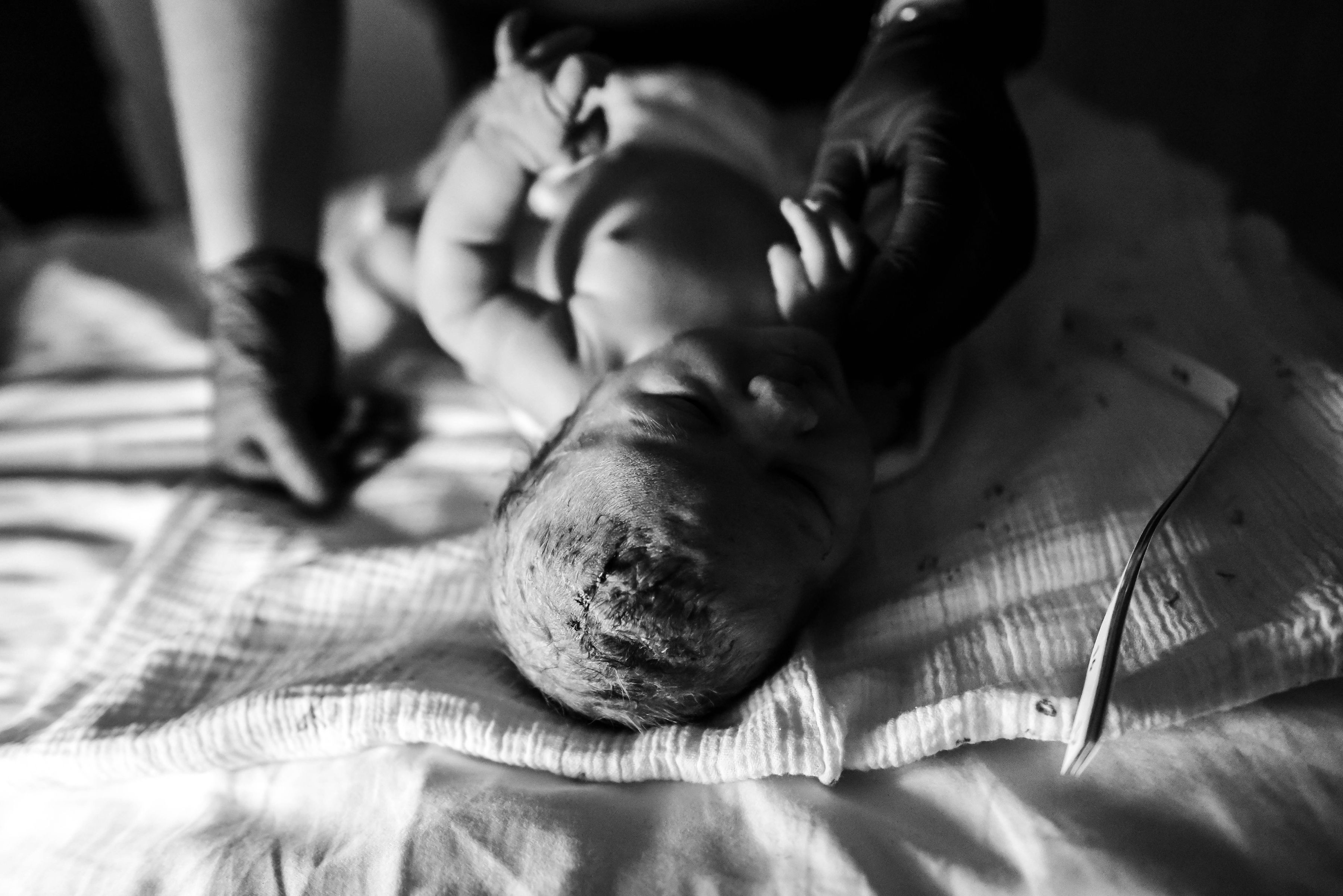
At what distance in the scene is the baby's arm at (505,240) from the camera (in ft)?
2.41

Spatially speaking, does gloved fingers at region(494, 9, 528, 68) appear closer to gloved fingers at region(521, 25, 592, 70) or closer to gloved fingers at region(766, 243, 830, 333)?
gloved fingers at region(521, 25, 592, 70)

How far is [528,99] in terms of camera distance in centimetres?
73

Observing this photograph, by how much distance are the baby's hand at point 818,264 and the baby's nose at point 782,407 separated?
13cm

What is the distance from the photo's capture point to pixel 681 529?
530 millimetres

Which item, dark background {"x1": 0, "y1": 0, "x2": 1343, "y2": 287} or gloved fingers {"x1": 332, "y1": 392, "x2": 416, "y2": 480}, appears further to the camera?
dark background {"x1": 0, "y1": 0, "x2": 1343, "y2": 287}

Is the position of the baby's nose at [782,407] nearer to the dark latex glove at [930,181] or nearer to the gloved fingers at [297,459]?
the dark latex glove at [930,181]

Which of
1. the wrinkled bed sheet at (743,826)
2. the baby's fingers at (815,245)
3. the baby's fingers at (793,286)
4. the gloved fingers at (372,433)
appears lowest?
the gloved fingers at (372,433)

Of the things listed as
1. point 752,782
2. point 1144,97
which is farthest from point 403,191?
point 1144,97

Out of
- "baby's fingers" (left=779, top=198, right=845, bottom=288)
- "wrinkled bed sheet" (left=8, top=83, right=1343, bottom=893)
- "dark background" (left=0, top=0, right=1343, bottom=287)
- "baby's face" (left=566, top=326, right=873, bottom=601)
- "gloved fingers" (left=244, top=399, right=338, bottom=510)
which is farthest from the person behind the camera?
"dark background" (left=0, top=0, right=1343, bottom=287)

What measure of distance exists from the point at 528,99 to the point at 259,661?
46 centimetres

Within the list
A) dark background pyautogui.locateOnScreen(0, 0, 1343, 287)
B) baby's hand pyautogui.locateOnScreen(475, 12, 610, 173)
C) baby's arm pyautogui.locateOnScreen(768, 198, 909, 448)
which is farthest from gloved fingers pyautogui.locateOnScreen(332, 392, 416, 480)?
dark background pyautogui.locateOnScreen(0, 0, 1343, 287)

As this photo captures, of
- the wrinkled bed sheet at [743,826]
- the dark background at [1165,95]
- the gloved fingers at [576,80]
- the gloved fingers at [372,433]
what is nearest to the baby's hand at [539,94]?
the gloved fingers at [576,80]

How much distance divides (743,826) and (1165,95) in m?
1.54

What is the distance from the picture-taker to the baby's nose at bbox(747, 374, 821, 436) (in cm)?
57
